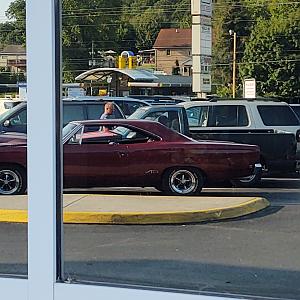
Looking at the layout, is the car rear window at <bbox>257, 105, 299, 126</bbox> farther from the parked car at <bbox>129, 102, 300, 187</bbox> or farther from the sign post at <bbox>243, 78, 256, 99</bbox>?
the sign post at <bbox>243, 78, 256, 99</bbox>

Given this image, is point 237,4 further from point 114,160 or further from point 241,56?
point 114,160

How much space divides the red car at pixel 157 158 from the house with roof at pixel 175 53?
2.51ft

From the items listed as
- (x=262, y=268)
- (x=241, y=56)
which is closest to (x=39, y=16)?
(x=262, y=268)

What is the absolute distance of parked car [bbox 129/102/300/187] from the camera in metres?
4.07

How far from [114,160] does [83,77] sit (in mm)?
1802

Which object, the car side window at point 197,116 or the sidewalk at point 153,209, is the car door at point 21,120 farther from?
the car side window at point 197,116

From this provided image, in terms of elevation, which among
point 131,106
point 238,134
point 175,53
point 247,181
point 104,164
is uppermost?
point 175,53

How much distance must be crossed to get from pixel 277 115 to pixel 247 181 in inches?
56.0

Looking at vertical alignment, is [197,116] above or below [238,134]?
above

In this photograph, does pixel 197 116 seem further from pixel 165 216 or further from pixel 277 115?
pixel 165 216

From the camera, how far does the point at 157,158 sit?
4543 mm

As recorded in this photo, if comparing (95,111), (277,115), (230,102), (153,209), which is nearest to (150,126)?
(230,102)

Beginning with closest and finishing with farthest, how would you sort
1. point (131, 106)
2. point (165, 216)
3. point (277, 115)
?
point (165, 216) < point (131, 106) < point (277, 115)

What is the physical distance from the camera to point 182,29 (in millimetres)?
2787
